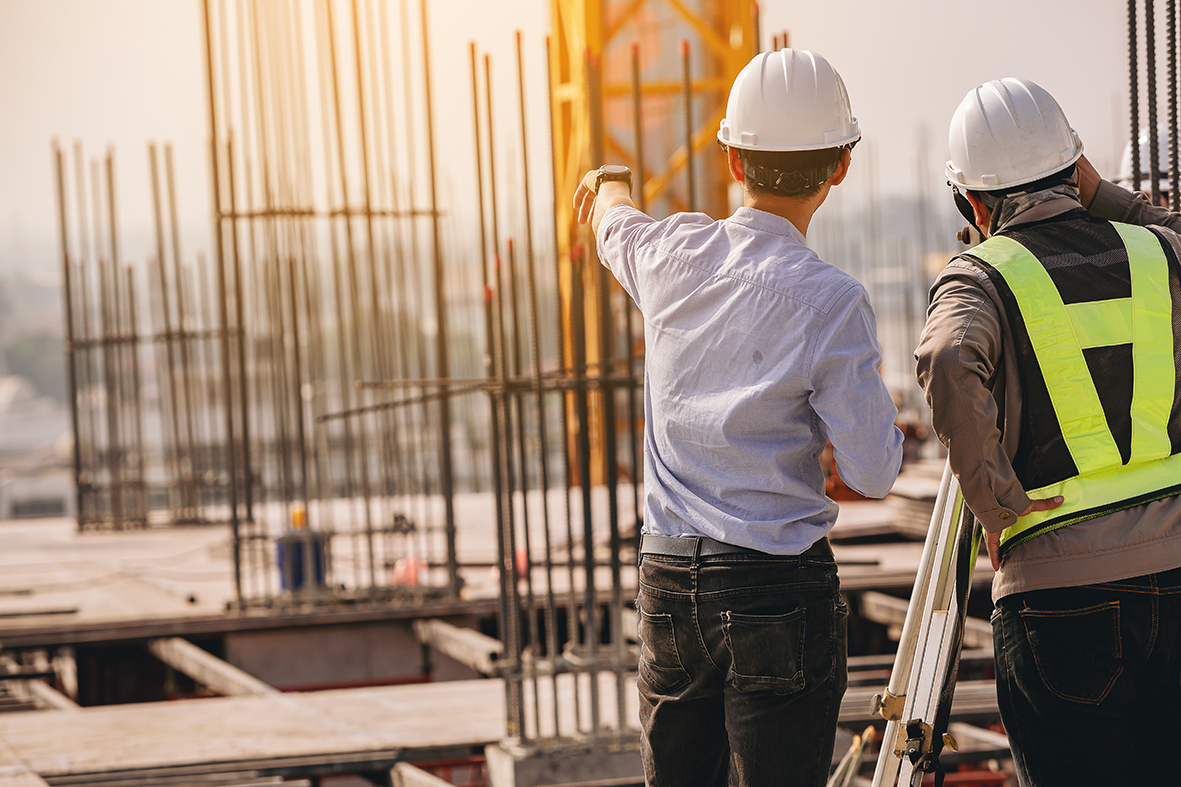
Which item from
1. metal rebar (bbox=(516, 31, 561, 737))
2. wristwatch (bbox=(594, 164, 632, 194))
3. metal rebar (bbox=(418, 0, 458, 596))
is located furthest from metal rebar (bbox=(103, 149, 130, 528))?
wristwatch (bbox=(594, 164, 632, 194))

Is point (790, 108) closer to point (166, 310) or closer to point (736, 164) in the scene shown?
point (736, 164)

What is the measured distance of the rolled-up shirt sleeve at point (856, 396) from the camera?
2170 mm

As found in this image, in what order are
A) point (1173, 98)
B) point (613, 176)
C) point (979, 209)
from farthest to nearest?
point (1173, 98)
point (613, 176)
point (979, 209)

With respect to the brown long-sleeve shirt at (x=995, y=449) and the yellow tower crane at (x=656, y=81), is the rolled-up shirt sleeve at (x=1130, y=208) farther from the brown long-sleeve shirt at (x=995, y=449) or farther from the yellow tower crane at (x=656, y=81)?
the yellow tower crane at (x=656, y=81)

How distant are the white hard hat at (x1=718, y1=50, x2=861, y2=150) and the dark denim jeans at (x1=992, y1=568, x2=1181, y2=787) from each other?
3.23ft

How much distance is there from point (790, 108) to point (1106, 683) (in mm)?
1227

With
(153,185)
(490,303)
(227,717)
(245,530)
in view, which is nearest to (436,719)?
(227,717)

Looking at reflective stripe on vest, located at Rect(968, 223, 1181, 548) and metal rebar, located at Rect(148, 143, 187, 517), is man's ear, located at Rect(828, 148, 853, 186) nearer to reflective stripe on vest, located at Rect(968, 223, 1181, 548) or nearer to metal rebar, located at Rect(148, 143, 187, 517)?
reflective stripe on vest, located at Rect(968, 223, 1181, 548)

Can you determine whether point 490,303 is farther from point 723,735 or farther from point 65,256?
point 65,256

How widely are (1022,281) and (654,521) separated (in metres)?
0.84

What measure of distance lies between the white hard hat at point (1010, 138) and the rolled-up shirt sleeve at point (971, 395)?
0.26 meters

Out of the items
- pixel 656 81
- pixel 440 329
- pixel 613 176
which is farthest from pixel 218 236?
pixel 656 81

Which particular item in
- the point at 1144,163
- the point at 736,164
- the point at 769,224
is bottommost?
the point at 769,224

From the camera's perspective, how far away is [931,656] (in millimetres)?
2578
